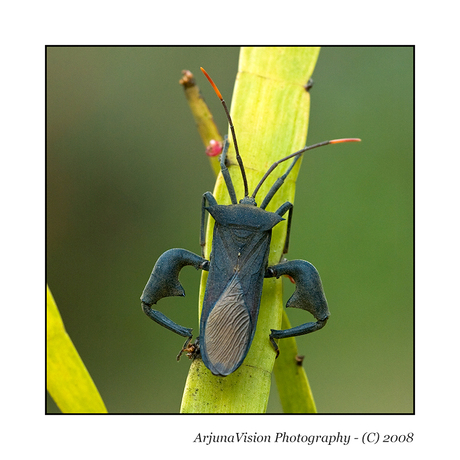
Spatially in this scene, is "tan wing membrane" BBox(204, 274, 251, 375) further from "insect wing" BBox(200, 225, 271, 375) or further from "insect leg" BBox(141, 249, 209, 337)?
"insect leg" BBox(141, 249, 209, 337)

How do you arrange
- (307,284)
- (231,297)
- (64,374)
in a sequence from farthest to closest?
(307,284) < (231,297) < (64,374)

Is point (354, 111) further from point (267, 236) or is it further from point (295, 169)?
point (267, 236)

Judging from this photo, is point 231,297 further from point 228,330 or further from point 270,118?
point 270,118

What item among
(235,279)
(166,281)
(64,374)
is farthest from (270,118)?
(64,374)

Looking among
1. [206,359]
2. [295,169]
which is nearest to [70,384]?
[206,359]

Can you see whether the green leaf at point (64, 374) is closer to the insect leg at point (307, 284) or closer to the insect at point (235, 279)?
the insect at point (235, 279)

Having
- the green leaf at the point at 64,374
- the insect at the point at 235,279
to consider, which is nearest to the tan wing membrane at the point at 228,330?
the insect at the point at 235,279
